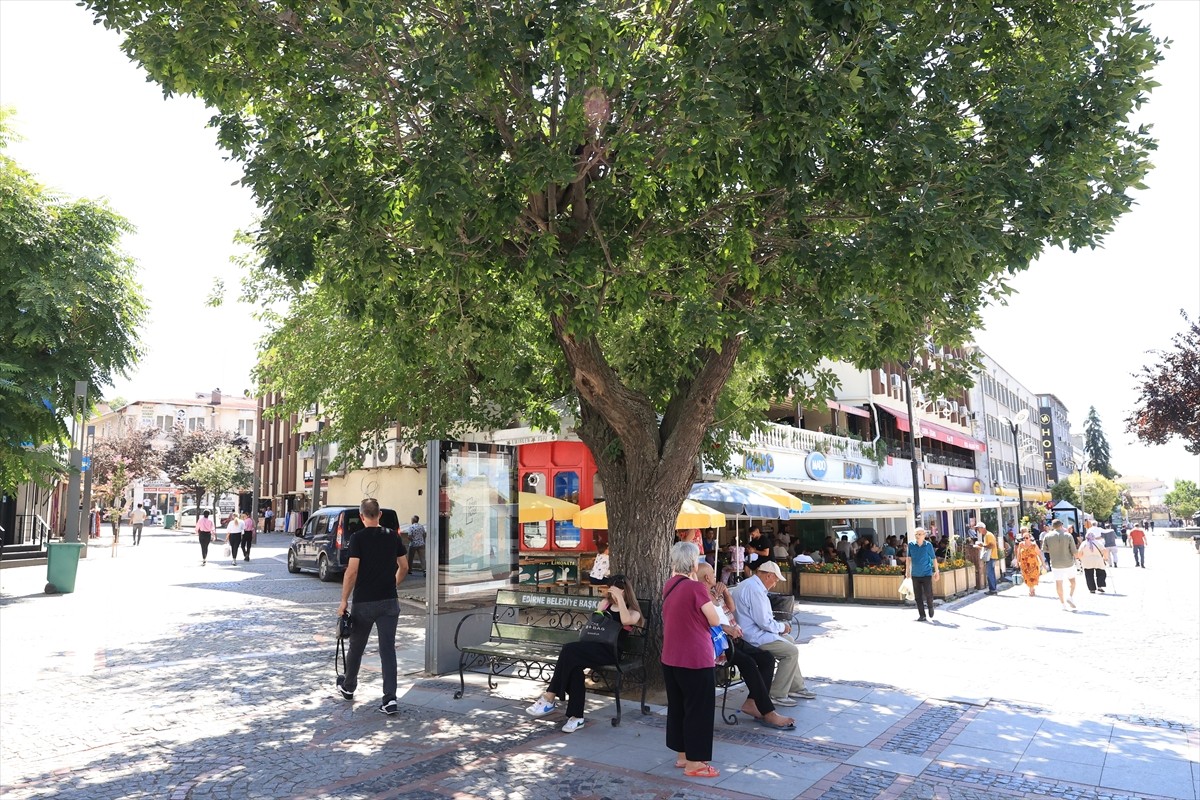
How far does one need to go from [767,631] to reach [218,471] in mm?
61385

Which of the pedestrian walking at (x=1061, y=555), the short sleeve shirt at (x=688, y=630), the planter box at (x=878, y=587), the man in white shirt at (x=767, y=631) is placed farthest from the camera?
the planter box at (x=878, y=587)

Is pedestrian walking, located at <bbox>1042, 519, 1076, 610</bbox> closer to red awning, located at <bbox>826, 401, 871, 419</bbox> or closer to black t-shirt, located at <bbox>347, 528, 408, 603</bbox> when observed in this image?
black t-shirt, located at <bbox>347, 528, 408, 603</bbox>

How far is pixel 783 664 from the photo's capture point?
8016 millimetres

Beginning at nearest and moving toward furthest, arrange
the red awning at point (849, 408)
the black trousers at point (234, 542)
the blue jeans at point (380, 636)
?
the blue jeans at point (380, 636)
the black trousers at point (234, 542)
the red awning at point (849, 408)

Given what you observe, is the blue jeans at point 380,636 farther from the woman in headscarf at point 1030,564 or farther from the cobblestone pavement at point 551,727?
the woman in headscarf at point 1030,564

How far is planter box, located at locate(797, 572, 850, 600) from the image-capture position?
728 inches

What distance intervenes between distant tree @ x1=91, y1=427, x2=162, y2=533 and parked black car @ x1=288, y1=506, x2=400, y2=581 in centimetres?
3414

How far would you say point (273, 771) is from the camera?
6004 mm

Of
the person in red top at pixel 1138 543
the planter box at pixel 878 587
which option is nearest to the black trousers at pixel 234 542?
the planter box at pixel 878 587

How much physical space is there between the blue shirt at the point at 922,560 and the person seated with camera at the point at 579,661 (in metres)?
9.16

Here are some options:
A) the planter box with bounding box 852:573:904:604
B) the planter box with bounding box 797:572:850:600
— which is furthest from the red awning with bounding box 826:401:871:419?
the planter box with bounding box 852:573:904:604

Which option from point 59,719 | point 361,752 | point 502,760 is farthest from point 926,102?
point 59,719

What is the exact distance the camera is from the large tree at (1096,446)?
137 meters

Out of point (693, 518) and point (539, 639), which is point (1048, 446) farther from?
point (539, 639)
